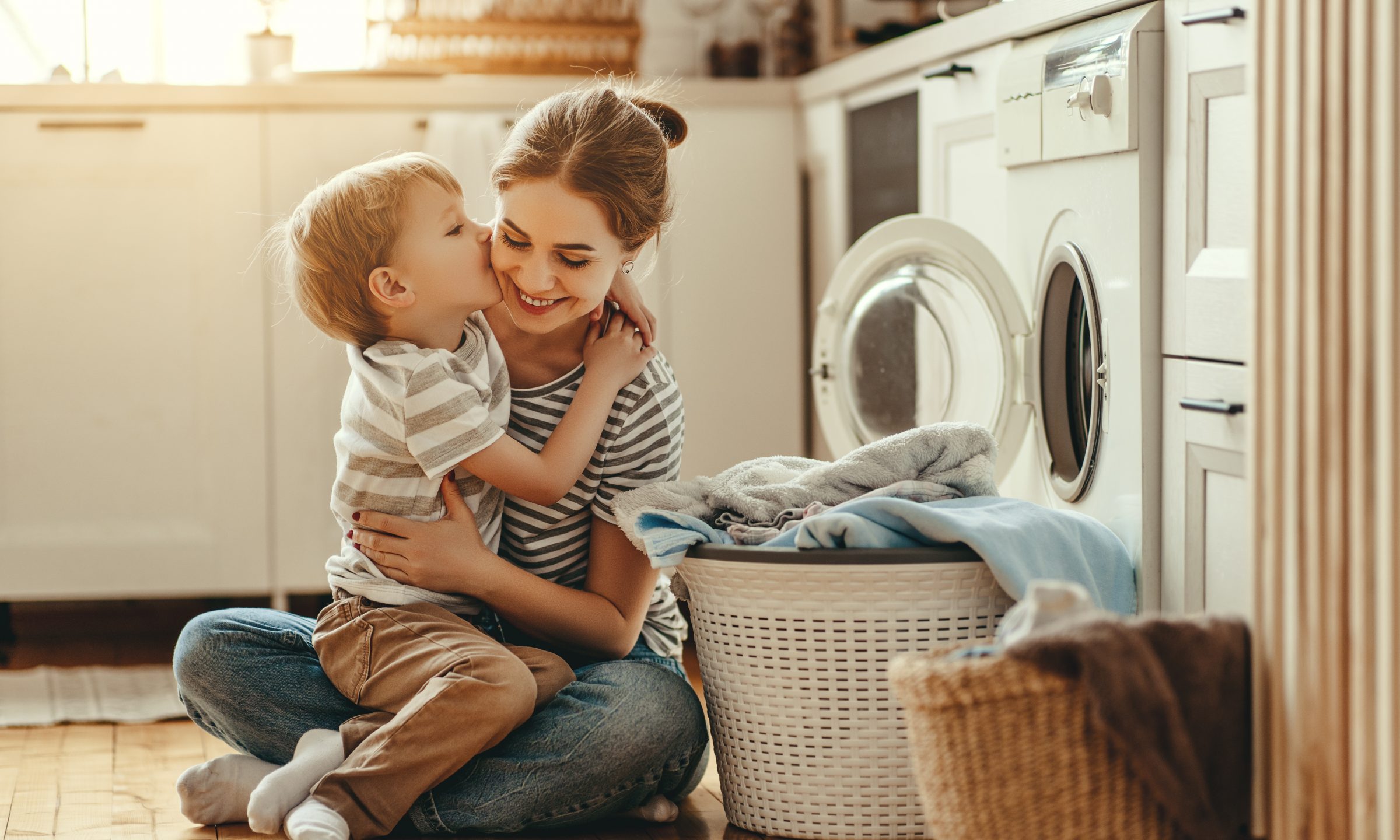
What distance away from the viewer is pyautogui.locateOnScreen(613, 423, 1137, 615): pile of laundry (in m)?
1.30

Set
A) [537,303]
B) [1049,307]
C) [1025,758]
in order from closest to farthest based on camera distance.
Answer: [1025,758] → [537,303] → [1049,307]

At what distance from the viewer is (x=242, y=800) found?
148 cm

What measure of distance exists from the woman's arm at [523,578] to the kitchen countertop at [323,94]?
1091mm

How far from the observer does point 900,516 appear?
1.31 m

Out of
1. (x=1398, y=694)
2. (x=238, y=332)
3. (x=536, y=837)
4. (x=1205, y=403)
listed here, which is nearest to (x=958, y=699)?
(x=1398, y=694)

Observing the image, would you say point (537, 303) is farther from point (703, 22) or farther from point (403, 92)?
point (703, 22)

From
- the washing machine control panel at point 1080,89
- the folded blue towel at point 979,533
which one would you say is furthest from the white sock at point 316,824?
the washing machine control panel at point 1080,89

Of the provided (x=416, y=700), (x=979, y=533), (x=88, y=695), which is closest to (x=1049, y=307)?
(x=979, y=533)

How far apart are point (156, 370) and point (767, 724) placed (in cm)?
150

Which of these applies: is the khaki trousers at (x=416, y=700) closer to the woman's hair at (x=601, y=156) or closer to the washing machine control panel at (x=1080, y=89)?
the woman's hair at (x=601, y=156)

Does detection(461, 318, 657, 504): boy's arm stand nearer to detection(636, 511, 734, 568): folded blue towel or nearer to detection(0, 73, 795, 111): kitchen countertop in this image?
detection(636, 511, 734, 568): folded blue towel

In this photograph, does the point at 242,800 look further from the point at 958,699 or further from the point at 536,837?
the point at 958,699

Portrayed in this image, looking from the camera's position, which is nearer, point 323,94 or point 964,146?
point 964,146

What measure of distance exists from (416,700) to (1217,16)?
0.98 metres
